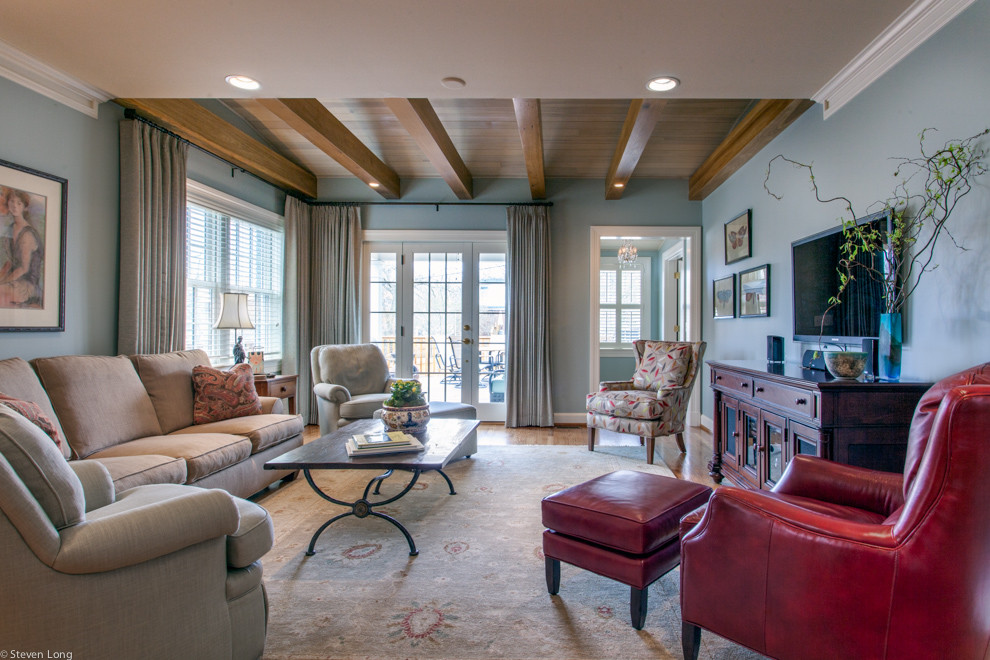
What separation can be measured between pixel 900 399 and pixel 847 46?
1.61 meters

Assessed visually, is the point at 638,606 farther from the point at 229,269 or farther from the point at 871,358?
the point at 229,269

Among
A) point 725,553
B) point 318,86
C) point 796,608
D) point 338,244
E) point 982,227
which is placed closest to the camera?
point 796,608

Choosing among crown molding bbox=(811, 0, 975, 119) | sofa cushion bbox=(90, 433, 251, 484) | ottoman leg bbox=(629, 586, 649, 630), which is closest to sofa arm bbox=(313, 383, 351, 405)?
sofa cushion bbox=(90, 433, 251, 484)

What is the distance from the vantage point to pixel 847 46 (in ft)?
7.56

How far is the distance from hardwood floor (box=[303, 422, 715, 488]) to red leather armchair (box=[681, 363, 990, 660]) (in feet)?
7.45

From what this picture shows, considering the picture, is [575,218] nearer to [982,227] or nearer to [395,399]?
[395,399]

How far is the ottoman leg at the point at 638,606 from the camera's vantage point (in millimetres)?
1679

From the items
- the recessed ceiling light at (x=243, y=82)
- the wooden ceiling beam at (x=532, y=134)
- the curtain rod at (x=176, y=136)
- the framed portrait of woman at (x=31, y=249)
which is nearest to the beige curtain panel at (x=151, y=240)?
the curtain rod at (x=176, y=136)

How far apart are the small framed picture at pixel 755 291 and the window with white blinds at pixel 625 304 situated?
3029mm

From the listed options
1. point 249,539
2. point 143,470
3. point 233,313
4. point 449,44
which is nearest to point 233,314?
point 233,313

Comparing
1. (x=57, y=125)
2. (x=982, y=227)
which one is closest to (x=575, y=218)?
(x=982, y=227)

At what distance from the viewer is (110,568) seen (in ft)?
3.95

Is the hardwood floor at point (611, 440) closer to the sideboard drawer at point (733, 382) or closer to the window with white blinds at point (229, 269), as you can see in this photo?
the sideboard drawer at point (733, 382)

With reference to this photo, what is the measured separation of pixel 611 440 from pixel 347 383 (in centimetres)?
243
